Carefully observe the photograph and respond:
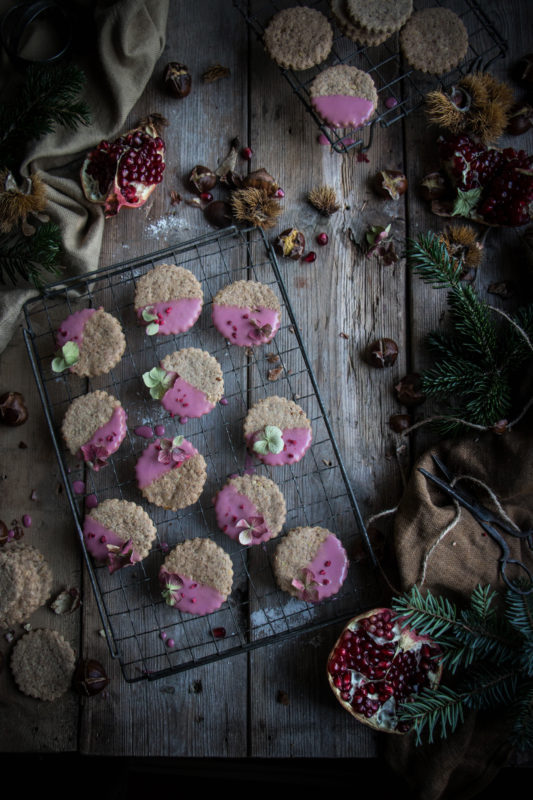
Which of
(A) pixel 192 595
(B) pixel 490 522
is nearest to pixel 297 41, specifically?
(B) pixel 490 522

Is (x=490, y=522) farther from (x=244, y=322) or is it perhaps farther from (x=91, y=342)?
(x=91, y=342)

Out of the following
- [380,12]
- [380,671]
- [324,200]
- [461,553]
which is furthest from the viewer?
[324,200]

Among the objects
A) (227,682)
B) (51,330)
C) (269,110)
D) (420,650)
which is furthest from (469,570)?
(269,110)

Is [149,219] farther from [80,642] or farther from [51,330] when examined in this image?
[80,642]

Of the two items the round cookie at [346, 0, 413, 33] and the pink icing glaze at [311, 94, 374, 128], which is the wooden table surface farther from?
the round cookie at [346, 0, 413, 33]

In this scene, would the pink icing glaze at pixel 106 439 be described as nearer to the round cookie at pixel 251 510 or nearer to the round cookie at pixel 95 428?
the round cookie at pixel 95 428

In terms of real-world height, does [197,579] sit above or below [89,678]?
above
